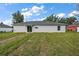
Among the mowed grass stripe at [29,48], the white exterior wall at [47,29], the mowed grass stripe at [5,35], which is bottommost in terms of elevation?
the mowed grass stripe at [29,48]

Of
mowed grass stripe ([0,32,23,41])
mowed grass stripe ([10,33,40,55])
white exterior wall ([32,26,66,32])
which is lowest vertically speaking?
mowed grass stripe ([10,33,40,55])

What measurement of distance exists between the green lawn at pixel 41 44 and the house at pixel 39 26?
0.32ft

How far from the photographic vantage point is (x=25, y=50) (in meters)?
23.8

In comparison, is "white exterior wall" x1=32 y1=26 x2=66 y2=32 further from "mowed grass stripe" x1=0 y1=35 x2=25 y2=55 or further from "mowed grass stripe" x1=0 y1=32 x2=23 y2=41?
"mowed grass stripe" x1=0 y1=32 x2=23 y2=41

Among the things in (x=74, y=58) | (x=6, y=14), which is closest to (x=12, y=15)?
(x=6, y=14)

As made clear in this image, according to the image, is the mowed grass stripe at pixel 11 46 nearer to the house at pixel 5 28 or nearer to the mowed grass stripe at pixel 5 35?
the mowed grass stripe at pixel 5 35

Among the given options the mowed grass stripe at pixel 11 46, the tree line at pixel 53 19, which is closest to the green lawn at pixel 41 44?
the mowed grass stripe at pixel 11 46

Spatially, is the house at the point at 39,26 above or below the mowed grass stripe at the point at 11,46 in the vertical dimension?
above

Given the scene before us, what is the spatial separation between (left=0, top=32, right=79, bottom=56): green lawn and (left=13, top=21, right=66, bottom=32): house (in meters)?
0.10

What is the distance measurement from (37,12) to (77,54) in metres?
1.29

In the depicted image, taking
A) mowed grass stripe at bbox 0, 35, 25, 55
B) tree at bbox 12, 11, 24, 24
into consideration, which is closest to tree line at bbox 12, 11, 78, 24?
tree at bbox 12, 11, 24, 24

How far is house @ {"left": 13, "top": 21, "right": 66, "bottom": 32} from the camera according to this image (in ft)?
78.3

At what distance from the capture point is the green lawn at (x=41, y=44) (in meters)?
23.7

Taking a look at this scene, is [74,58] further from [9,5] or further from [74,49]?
[9,5]
